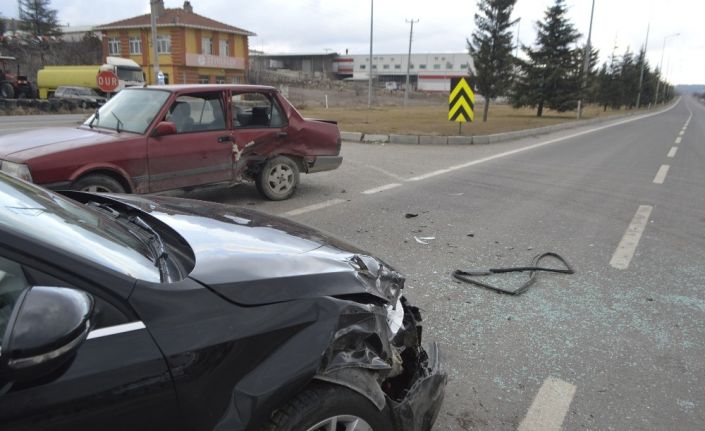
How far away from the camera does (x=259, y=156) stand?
7.27 meters

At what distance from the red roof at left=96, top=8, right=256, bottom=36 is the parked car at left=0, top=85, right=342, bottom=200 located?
4876cm

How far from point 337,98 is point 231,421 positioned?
5927cm

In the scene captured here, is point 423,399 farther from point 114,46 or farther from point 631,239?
point 114,46

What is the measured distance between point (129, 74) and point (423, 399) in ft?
123

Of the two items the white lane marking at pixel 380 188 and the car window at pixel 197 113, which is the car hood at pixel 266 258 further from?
the white lane marking at pixel 380 188

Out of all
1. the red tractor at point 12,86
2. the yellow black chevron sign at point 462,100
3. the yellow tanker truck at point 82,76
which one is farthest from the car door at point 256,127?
the red tractor at point 12,86

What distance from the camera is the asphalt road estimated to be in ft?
9.68

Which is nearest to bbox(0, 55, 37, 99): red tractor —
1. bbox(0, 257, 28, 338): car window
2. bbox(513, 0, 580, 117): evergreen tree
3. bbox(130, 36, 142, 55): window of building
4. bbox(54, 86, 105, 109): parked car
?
bbox(54, 86, 105, 109): parked car

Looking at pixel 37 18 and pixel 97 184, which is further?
pixel 37 18

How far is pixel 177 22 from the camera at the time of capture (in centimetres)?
5066

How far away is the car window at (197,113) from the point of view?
644cm

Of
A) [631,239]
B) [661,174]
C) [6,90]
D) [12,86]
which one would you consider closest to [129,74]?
[12,86]

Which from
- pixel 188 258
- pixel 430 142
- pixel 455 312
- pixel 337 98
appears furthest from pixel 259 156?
pixel 337 98

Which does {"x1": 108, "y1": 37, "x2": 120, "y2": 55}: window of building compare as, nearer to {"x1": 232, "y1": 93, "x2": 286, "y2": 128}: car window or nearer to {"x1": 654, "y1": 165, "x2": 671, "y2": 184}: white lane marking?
{"x1": 232, "y1": 93, "x2": 286, "y2": 128}: car window
